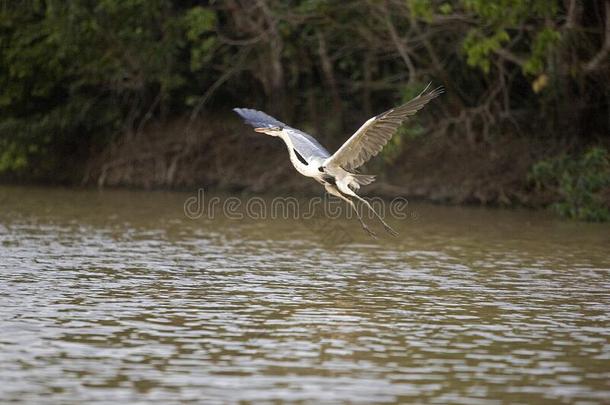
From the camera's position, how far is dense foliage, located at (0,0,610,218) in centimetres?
1905

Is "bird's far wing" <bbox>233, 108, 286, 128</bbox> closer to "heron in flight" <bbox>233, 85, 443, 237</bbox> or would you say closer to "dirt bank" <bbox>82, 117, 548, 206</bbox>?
"heron in flight" <bbox>233, 85, 443, 237</bbox>

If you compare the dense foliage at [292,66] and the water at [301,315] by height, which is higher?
the dense foliage at [292,66]

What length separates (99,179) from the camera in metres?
24.4

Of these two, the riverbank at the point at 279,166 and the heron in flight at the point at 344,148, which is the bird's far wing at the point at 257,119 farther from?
the riverbank at the point at 279,166

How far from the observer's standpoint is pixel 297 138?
39.2 feet

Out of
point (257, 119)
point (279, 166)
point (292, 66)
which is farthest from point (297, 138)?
point (292, 66)

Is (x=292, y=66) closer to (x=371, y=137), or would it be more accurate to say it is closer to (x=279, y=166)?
(x=279, y=166)

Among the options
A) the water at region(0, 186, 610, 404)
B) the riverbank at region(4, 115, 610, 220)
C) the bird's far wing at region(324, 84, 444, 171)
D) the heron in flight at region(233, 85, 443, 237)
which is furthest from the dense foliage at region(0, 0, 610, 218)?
the bird's far wing at region(324, 84, 444, 171)

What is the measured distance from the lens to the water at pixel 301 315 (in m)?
6.66

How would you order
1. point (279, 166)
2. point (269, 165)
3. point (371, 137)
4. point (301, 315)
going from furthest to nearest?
point (269, 165)
point (279, 166)
point (371, 137)
point (301, 315)

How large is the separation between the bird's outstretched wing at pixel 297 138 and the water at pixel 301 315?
114 cm

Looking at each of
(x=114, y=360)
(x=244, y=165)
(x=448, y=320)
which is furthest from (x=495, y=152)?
(x=114, y=360)

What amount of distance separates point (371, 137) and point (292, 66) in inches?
500

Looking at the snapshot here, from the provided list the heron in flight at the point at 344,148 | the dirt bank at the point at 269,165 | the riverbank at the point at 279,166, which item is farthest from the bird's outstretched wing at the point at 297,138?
the dirt bank at the point at 269,165
